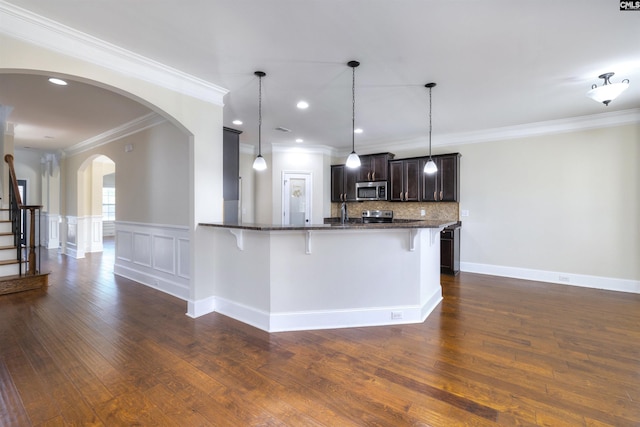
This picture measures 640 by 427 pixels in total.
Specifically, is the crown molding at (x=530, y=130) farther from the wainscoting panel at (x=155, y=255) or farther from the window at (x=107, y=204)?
the window at (x=107, y=204)

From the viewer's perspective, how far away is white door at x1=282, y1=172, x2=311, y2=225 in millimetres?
6699

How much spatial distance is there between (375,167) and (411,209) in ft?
4.01

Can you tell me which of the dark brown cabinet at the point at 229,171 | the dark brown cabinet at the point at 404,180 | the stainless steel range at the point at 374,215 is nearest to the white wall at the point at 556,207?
the dark brown cabinet at the point at 404,180

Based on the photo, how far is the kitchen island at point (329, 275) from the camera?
9.78 ft

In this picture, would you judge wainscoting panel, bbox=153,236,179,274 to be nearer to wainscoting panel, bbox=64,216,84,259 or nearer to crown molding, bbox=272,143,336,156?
crown molding, bbox=272,143,336,156

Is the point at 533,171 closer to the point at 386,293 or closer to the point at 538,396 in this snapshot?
the point at 386,293

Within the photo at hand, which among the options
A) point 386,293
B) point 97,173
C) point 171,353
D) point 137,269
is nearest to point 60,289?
point 137,269

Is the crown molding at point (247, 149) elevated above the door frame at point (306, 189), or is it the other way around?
the crown molding at point (247, 149)

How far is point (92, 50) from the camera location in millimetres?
2479

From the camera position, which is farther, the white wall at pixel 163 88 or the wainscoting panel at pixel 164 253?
the wainscoting panel at pixel 164 253

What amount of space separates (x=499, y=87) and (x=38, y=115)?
6.82 metres

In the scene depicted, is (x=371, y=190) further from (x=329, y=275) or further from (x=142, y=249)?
(x=142, y=249)

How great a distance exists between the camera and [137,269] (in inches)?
189

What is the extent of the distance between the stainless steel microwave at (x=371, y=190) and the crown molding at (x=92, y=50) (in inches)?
154
